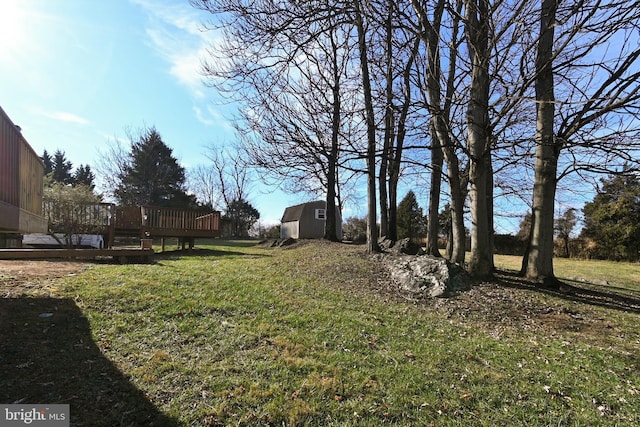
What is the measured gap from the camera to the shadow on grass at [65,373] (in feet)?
8.12

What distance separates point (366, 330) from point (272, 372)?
1.56 metres

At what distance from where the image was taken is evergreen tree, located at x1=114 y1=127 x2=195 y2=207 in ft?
97.8

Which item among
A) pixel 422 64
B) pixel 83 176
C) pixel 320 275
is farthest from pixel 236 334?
pixel 83 176

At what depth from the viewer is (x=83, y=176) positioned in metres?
38.0

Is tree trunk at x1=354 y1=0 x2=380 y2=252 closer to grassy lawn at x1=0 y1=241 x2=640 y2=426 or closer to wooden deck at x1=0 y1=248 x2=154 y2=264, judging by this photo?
grassy lawn at x1=0 y1=241 x2=640 y2=426

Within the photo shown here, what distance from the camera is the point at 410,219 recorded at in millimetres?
26219

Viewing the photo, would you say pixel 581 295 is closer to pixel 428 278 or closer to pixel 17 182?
pixel 428 278

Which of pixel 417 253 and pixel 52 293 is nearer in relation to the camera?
pixel 52 293

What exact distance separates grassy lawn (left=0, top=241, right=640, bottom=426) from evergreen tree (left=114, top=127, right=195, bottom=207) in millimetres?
27032

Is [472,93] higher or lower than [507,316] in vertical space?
higher

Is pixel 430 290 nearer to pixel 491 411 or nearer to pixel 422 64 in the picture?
pixel 491 411

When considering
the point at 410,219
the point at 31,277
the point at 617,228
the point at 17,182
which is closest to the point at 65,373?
the point at 17,182

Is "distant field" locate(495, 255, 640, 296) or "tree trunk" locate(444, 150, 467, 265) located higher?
"tree trunk" locate(444, 150, 467, 265)

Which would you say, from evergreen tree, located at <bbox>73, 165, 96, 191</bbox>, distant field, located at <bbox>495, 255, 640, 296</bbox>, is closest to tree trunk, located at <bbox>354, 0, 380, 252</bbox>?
distant field, located at <bbox>495, 255, 640, 296</bbox>
